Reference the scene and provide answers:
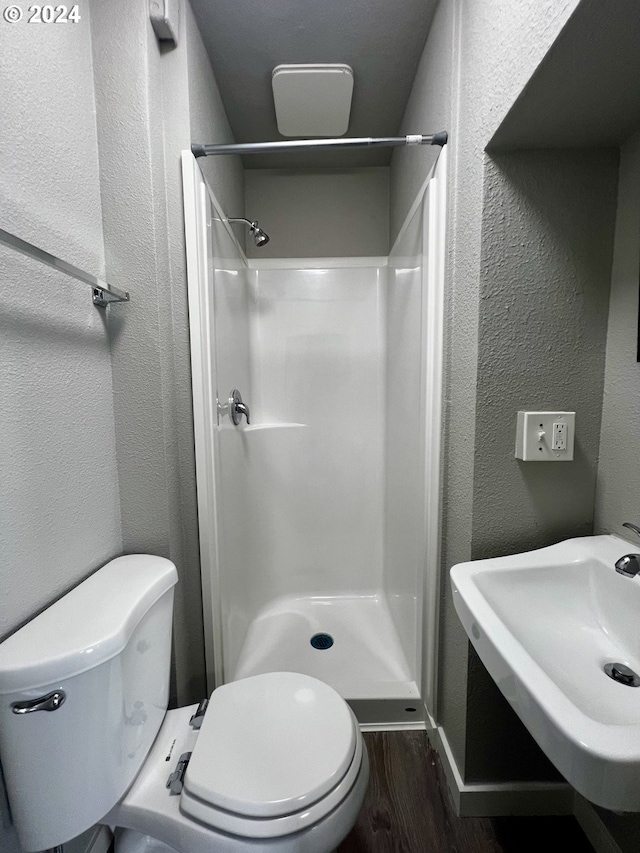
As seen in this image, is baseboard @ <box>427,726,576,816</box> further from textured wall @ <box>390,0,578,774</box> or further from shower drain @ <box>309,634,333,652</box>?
shower drain @ <box>309,634,333,652</box>

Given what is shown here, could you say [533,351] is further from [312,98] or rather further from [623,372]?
[312,98]

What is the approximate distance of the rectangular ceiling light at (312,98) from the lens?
1.36m

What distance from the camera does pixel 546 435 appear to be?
1.00 m

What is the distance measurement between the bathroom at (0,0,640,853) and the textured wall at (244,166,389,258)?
2.87 ft

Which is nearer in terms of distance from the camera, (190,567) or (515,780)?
(515,780)

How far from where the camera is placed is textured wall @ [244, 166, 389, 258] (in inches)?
81.8

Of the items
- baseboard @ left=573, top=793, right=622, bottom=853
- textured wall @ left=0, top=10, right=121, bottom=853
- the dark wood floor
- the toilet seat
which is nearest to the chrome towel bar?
textured wall @ left=0, top=10, right=121, bottom=853

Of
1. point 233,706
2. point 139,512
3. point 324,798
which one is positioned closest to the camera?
point 324,798

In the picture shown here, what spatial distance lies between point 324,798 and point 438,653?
0.64 metres

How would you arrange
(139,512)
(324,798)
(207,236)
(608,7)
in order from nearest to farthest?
(608,7)
(324,798)
(139,512)
(207,236)

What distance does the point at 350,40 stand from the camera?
1.29 meters

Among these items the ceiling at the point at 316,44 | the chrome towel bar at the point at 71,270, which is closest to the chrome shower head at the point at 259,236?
the ceiling at the point at 316,44

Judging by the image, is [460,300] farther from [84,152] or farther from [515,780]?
[515,780]

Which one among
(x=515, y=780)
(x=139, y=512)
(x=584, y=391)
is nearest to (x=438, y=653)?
(x=515, y=780)
